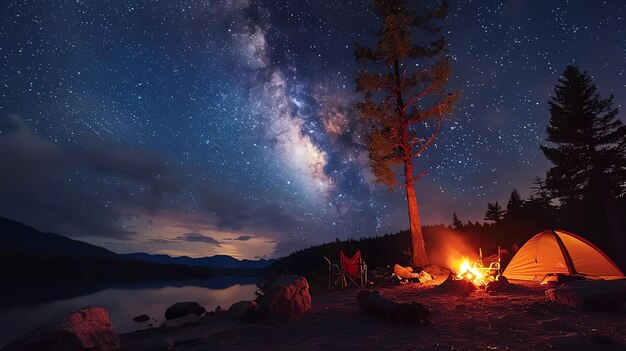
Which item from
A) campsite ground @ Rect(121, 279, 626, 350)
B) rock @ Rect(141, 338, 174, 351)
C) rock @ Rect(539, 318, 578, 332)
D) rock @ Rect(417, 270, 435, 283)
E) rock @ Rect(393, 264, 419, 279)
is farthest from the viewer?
rock @ Rect(393, 264, 419, 279)

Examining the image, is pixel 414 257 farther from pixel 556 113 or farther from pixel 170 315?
pixel 556 113

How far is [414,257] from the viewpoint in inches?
604

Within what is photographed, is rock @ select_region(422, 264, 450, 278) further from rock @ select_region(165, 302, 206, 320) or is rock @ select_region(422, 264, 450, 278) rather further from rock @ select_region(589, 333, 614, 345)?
rock @ select_region(165, 302, 206, 320)

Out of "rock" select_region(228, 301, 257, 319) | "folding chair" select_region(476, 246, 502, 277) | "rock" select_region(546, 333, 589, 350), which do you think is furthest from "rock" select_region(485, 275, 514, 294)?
"rock" select_region(228, 301, 257, 319)

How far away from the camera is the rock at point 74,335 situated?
17.1 feet

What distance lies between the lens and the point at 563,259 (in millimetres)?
10703

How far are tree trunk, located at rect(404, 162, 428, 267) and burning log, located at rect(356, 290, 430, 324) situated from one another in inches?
343

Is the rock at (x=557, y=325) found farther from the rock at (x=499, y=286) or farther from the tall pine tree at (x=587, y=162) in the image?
the tall pine tree at (x=587, y=162)

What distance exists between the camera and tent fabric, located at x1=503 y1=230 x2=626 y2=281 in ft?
33.8

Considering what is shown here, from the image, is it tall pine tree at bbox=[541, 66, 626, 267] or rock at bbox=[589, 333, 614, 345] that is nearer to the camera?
rock at bbox=[589, 333, 614, 345]

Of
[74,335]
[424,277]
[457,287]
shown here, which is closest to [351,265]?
[424,277]

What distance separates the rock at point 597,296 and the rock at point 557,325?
143cm

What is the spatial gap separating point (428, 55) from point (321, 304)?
13658mm

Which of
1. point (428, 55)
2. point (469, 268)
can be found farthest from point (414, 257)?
point (428, 55)
